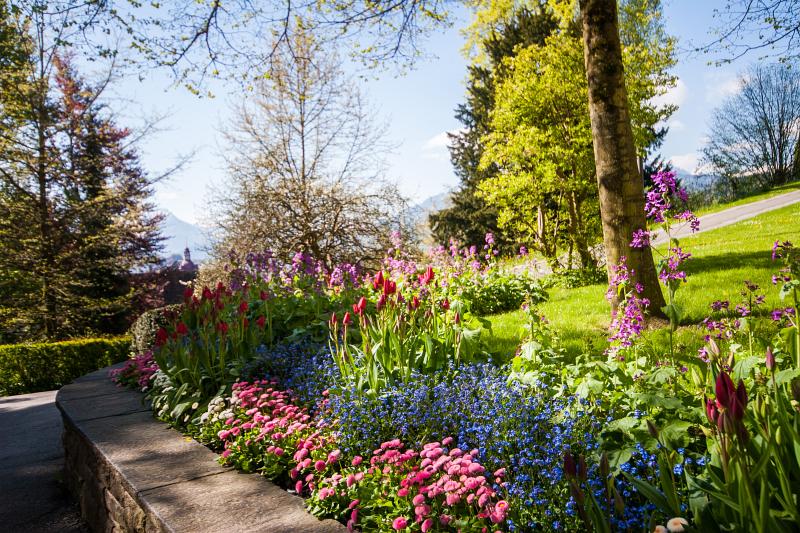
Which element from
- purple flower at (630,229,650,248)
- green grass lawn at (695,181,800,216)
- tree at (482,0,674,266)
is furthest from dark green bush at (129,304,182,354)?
green grass lawn at (695,181,800,216)

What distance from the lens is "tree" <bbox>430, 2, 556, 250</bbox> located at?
17.0m

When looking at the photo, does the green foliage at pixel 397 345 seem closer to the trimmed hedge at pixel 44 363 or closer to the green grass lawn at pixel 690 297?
the green grass lawn at pixel 690 297

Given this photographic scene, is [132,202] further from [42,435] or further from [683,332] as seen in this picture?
[683,332]

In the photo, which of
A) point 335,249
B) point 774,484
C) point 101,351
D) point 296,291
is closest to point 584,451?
point 774,484

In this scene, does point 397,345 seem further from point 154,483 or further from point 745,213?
point 745,213

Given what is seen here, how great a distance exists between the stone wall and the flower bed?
5.6 inches

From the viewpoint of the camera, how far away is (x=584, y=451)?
2193 millimetres

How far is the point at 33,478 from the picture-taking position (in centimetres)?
460

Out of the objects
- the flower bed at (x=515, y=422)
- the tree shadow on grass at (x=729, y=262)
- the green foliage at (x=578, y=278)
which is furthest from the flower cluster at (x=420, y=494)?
the green foliage at (x=578, y=278)

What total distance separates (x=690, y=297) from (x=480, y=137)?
37.5ft

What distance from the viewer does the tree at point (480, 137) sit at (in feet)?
55.7

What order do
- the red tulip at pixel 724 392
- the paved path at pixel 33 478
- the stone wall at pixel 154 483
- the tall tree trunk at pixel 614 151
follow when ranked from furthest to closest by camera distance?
the tall tree trunk at pixel 614 151 → the paved path at pixel 33 478 → the stone wall at pixel 154 483 → the red tulip at pixel 724 392

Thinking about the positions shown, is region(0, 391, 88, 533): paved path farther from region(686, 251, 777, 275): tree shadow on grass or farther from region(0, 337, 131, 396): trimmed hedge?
region(686, 251, 777, 275): tree shadow on grass

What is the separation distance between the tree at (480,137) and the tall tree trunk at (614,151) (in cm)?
1135
